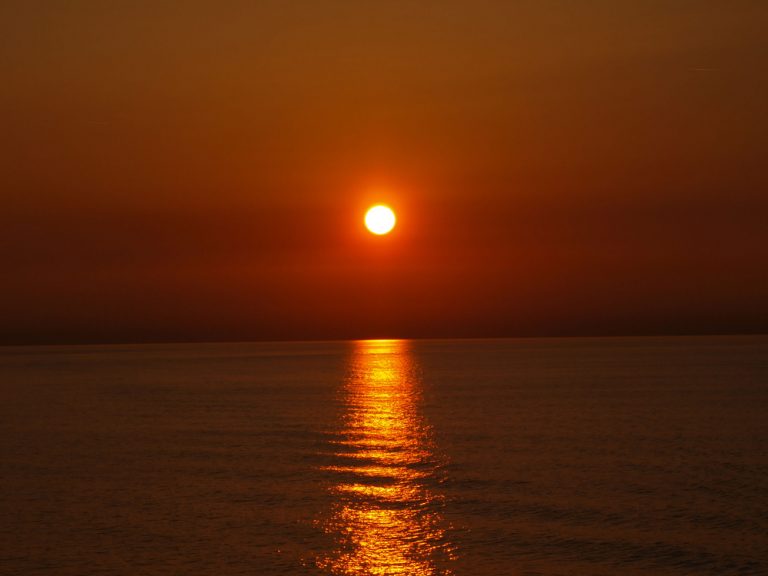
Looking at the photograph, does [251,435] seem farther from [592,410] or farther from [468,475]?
[592,410]

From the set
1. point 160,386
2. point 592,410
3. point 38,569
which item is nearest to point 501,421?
point 592,410

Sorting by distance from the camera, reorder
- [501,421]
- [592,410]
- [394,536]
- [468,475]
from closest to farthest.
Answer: [394,536] < [468,475] < [501,421] < [592,410]

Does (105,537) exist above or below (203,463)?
below

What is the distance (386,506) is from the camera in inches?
1515

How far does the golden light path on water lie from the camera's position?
97.8ft

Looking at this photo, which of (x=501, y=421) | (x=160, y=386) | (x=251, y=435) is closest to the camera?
(x=251, y=435)

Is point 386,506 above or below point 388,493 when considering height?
below

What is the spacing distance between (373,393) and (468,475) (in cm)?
7666

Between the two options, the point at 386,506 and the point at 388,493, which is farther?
the point at 388,493

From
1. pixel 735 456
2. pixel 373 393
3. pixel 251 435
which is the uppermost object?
pixel 373 393

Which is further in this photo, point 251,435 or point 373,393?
point 373,393

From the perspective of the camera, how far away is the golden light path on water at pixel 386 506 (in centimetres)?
2981

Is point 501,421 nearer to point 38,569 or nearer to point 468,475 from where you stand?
point 468,475

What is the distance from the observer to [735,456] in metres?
54.1
